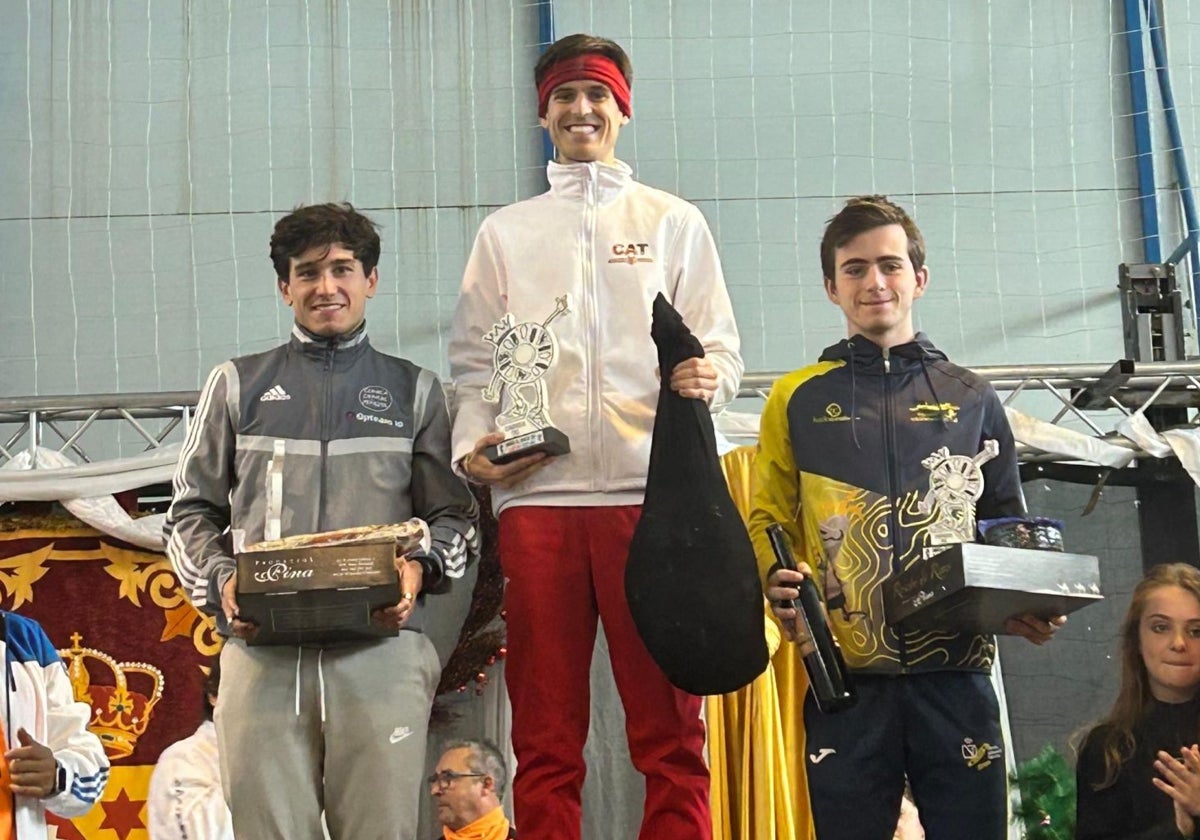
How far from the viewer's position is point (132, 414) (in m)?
4.53

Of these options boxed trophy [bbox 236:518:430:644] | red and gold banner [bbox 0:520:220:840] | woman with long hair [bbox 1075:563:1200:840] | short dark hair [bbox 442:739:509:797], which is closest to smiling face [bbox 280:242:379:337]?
boxed trophy [bbox 236:518:430:644]

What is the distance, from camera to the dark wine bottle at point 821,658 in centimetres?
281

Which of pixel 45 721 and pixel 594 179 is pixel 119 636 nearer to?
pixel 45 721

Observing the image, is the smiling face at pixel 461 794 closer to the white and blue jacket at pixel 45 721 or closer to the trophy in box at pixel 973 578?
the white and blue jacket at pixel 45 721

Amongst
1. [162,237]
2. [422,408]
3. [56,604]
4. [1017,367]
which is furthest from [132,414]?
[1017,367]

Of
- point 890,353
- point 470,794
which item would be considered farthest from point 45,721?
point 890,353

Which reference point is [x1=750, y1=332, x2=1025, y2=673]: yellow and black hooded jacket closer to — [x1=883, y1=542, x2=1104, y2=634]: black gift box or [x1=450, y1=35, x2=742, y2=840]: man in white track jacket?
[x1=883, y1=542, x2=1104, y2=634]: black gift box

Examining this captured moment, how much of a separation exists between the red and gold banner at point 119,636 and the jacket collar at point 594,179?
5.88 ft

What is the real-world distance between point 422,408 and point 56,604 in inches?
68.3

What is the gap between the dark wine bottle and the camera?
2812mm

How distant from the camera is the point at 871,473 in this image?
9.80ft

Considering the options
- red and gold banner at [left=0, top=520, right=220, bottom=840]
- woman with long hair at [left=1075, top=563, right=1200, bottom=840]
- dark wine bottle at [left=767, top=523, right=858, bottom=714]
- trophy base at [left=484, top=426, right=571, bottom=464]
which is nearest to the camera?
dark wine bottle at [left=767, top=523, right=858, bottom=714]

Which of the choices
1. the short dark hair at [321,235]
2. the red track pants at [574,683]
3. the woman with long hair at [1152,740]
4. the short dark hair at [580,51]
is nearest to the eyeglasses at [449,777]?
the red track pants at [574,683]

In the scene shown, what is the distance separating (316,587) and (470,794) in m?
1.36
